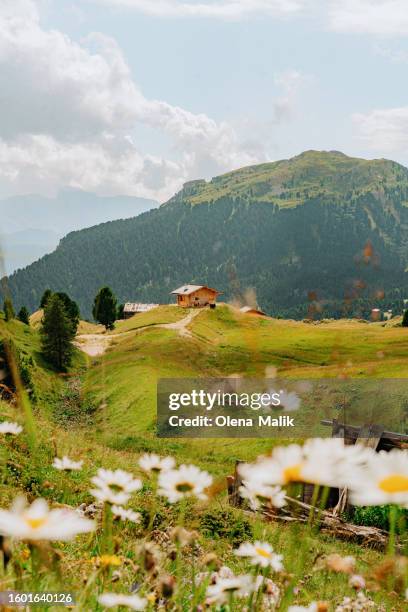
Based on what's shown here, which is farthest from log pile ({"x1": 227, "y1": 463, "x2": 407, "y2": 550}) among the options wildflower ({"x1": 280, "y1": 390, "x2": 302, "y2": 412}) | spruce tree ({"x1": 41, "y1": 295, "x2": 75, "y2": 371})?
spruce tree ({"x1": 41, "y1": 295, "x2": 75, "y2": 371})

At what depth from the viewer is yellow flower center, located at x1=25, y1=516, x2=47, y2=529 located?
1051 millimetres

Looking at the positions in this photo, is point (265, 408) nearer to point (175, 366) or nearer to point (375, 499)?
point (175, 366)

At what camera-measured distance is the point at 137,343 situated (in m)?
70.5

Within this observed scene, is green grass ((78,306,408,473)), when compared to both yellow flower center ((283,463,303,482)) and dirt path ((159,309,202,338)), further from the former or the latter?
yellow flower center ((283,463,303,482))

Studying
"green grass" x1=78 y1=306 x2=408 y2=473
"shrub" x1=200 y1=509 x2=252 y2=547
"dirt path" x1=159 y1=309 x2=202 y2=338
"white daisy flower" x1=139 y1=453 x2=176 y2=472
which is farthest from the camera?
"dirt path" x1=159 y1=309 x2=202 y2=338

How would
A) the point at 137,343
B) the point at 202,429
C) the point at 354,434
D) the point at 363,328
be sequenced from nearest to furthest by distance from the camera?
the point at 354,434, the point at 202,429, the point at 137,343, the point at 363,328

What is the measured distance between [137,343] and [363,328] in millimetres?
31068

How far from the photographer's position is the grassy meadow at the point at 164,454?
61.2 inches

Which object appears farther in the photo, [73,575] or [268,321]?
[268,321]

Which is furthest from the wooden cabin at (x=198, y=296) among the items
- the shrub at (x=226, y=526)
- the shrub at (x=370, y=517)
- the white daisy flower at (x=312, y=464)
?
the white daisy flower at (x=312, y=464)

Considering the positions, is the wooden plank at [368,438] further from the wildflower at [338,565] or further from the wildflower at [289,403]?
the wildflower at [289,403]

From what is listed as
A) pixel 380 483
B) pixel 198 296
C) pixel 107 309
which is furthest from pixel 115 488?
pixel 198 296

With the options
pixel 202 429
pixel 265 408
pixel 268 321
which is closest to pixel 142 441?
pixel 202 429

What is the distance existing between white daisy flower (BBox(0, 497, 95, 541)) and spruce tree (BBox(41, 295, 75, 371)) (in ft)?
221
